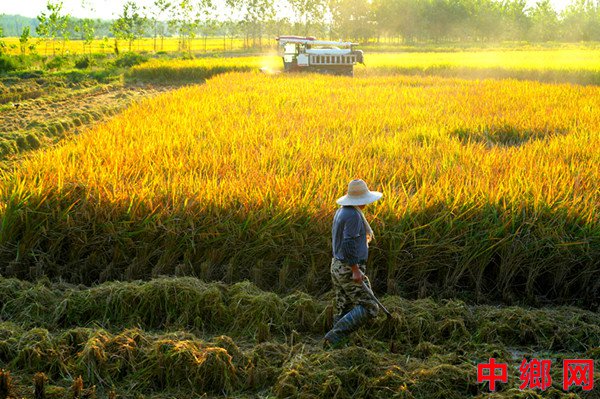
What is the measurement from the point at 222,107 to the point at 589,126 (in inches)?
225

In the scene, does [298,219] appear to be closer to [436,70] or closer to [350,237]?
[350,237]

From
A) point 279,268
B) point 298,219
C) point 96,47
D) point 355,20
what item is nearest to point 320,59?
point 298,219

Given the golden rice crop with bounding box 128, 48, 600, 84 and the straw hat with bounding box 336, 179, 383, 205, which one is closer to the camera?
the straw hat with bounding box 336, 179, 383, 205

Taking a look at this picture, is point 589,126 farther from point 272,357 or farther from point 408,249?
point 272,357

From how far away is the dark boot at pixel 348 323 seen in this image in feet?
10.8

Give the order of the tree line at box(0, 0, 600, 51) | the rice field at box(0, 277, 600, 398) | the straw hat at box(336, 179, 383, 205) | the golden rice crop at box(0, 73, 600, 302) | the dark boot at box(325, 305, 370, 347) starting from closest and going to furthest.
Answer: the rice field at box(0, 277, 600, 398) < the straw hat at box(336, 179, 383, 205) < the dark boot at box(325, 305, 370, 347) < the golden rice crop at box(0, 73, 600, 302) < the tree line at box(0, 0, 600, 51)

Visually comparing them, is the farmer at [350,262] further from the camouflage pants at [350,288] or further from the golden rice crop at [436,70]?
the golden rice crop at [436,70]

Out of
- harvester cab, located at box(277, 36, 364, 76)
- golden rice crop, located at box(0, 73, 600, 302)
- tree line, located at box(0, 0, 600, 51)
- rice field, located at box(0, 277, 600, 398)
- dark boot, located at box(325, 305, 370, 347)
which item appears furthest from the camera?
tree line, located at box(0, 0, 600, 51)

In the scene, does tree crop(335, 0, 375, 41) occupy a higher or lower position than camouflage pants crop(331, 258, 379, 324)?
higher

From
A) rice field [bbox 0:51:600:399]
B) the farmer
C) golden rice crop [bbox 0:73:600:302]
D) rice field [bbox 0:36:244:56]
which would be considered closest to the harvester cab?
rice field [bbox 0:36:244:56]

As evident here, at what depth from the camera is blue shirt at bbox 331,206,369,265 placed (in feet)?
10.5

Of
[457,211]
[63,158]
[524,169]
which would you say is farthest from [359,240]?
[63,158]

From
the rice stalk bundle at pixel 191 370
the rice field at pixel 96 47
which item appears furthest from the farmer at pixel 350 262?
the rice field at pixel 96 47

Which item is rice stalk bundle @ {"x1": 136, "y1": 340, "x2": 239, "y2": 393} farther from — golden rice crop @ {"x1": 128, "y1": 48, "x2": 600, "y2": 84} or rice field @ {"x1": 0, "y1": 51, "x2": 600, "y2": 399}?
golden rice crop @ {"x1": 128, "y1": 48, "x2": 600, "y2": 84}
